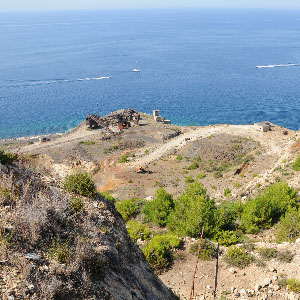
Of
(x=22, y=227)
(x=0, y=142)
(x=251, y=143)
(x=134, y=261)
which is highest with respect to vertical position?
(x=22, y=227)

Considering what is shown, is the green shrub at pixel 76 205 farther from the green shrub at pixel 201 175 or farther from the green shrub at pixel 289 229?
the green shrub at pixel 201 175

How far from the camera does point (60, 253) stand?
856 centimetres

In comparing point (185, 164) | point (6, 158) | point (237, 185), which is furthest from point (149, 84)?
point (6, 158)

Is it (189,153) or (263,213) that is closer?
(263,213)

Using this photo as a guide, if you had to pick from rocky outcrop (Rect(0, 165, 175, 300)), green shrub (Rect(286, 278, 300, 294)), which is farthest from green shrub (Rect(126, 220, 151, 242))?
green shrub (Rect(286, 278, 300, 294))

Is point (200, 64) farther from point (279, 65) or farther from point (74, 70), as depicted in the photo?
point (74, 70)

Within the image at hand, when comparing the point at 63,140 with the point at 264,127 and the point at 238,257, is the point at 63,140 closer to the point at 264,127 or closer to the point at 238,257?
the point at 264,127

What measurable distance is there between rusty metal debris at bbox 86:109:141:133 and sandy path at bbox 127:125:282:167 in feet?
47.7

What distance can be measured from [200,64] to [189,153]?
99297mm

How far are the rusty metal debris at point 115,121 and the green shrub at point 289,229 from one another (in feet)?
153

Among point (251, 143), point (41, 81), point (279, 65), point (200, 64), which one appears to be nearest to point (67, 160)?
point (251, 143)

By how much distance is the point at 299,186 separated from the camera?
91.1 feet

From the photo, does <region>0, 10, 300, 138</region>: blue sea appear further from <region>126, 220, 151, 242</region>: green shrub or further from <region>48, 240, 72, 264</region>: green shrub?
<region>48, 240, 72, 264</region>: green shrub

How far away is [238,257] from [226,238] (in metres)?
2.65
